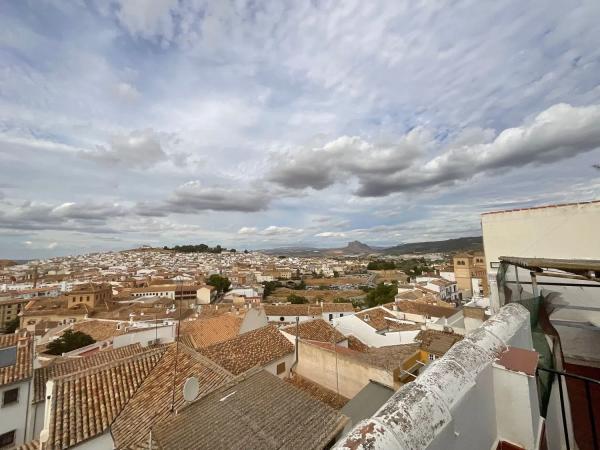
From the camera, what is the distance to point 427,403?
150 centimetres

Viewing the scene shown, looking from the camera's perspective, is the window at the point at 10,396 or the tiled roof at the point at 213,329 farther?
the tiled roof at the point at 213,329

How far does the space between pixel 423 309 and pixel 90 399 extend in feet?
90.6

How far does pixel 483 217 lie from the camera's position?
322 inches

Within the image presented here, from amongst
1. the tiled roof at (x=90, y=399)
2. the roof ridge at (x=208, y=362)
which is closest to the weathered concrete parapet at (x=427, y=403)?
the roof ridge at (x=208, y=362)

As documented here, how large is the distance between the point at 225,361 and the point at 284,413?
5.64m

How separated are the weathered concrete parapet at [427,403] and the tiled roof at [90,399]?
9.08 meters

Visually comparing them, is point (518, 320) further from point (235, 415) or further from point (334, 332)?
point (334, 332)

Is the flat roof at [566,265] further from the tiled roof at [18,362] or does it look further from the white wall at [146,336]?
the white wall at [146,336]

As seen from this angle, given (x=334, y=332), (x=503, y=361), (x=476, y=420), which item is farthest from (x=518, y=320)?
(x=334, y=332)

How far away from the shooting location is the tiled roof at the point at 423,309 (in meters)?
27.7

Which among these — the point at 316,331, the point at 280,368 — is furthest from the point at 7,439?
the point at 316,331

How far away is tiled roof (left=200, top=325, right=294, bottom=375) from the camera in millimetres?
11609

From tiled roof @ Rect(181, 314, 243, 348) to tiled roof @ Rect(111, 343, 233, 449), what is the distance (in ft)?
26.5

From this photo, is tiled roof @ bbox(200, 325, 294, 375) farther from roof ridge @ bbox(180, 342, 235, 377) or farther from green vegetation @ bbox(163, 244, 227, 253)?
green vegetation @ bbox(163, 244, 227, 253)
